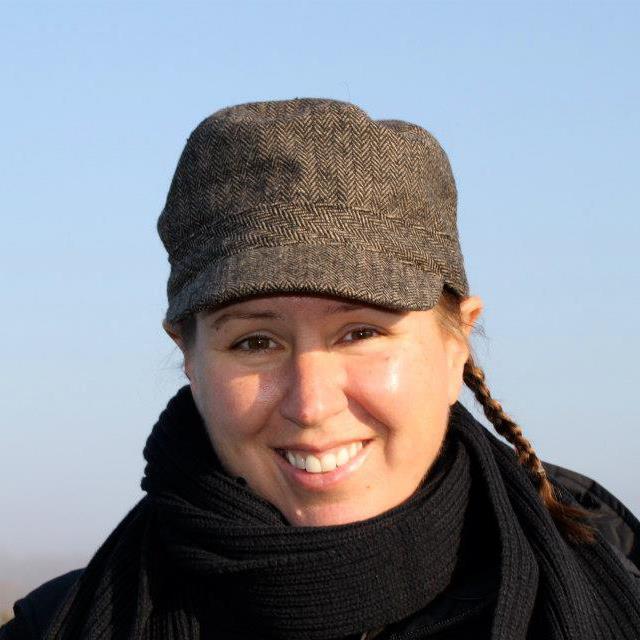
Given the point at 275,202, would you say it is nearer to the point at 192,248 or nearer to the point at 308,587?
the point at 192,248

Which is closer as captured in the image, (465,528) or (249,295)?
(249,295)

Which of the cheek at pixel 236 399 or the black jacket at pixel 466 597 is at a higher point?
the cheek at pixel 236 399

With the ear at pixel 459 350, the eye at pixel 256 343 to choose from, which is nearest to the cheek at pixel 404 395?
the ear at pixel 459 350

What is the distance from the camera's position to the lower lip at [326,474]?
156 inches

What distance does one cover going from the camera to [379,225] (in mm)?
3934

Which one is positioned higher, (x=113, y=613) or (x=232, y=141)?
(x=232, y=141)

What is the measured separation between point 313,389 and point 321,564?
0.44m

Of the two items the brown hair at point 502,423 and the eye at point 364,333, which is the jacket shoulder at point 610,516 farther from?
the eye at point 364,333

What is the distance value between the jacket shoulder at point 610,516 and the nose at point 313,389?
0.90 metres

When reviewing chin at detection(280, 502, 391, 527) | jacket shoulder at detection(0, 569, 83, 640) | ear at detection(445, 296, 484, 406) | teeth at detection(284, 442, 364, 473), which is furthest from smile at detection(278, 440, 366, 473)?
jacket shoulder at detection(0, 569, 83, 640)

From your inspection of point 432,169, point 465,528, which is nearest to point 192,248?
point 432,169

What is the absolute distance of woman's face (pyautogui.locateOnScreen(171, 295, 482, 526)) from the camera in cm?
390

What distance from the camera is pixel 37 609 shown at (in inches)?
180

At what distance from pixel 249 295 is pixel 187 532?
2.30 feet
